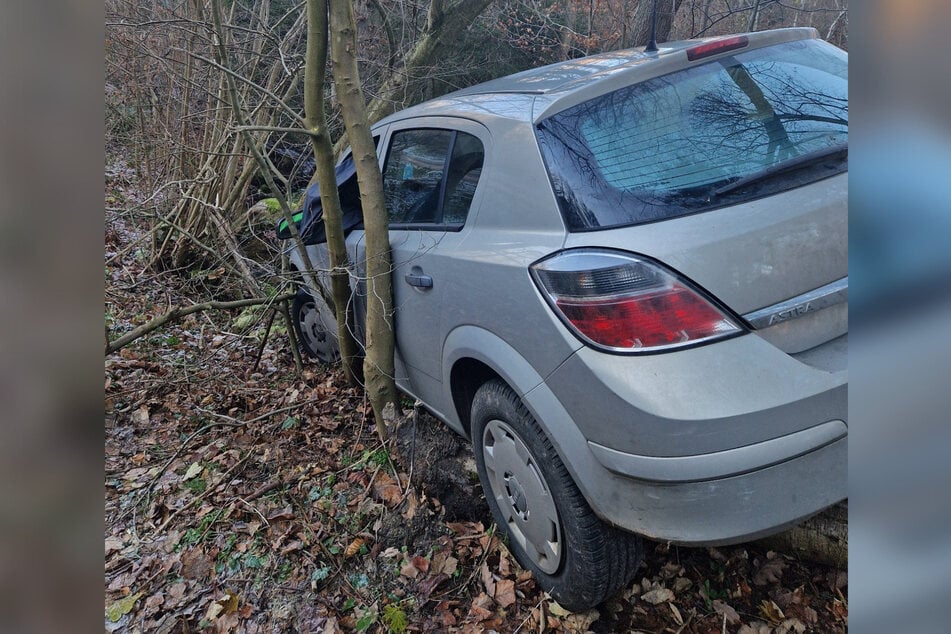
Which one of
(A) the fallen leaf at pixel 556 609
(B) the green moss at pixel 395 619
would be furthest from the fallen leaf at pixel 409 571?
(A) the fallen leaf at pixel 556 609

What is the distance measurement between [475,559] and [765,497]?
1.39m

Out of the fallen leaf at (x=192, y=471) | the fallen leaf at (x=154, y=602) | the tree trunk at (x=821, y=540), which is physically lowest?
the fallen leaf at (x=154, y=602)

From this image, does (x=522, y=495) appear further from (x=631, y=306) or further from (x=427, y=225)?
(x=427, y=225)

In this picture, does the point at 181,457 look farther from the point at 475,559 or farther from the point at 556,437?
the point at 556,437

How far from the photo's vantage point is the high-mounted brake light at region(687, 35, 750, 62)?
2.28m

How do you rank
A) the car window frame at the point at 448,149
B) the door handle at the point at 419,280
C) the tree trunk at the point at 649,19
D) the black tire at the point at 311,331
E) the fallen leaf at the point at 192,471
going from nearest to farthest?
→ the car window frame at the point at 448,149
the door handle at the point at 419,280
the fallen leaf at the point at 192,471
the black tire at the point at 311,331
the tree trunk at the point at 649,19

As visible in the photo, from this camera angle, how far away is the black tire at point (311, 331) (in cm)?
464

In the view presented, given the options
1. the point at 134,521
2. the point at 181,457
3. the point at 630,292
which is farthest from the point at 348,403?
the point at 630,292

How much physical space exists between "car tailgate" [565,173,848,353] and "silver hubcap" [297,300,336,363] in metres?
3.23

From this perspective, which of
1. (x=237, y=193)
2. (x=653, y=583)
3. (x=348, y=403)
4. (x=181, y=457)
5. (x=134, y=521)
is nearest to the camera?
(x=653, y=583)

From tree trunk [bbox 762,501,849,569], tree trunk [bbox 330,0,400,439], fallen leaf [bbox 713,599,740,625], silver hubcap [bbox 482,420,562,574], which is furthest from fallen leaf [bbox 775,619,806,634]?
tree trunk [bbox 330,0,400,439]

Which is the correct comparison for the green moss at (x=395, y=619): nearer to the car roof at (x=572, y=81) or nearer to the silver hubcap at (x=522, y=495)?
the silver hubcap at (x=522, y=495)

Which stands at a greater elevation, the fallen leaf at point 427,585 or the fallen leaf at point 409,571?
the fallen leaf at point 409,571

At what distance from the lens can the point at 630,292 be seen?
1868mm
